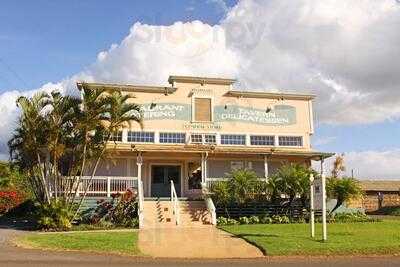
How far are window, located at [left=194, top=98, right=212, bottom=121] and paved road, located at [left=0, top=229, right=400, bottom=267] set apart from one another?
716 inches

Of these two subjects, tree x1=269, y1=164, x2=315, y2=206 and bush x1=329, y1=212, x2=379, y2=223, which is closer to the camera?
tree x1=269, y1=164, x2=315, y2=206

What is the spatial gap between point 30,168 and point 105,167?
589 cm

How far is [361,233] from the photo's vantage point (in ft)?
65.4

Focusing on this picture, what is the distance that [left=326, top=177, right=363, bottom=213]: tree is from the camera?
89.6ft

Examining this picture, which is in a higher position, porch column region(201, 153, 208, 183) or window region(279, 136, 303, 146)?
window region(279, 136, 303, 146)

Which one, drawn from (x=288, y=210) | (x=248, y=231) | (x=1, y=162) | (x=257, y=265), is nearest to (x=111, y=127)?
(x=248, y=231)

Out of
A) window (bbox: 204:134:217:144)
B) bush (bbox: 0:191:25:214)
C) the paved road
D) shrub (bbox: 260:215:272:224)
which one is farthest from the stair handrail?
bush (bbox: 0:191:25:214)

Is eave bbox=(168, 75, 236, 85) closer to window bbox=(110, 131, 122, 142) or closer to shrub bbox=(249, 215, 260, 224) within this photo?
window bbox=(110, 131, 122, 142)

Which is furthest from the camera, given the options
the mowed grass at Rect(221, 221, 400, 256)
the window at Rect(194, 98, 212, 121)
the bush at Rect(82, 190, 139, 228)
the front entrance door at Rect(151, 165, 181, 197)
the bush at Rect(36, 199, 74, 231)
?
the window at Rect(194, 98, 212, 121)

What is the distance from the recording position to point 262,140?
110 feet

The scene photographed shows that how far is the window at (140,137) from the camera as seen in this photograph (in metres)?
31.8

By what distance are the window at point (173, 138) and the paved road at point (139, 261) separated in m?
17.0

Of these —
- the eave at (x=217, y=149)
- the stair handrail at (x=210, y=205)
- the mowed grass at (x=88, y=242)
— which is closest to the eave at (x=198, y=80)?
the eave at (x=217, y=149)

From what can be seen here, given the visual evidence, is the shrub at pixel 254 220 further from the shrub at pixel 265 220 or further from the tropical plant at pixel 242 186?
the tropical plant at pixel 242 186
